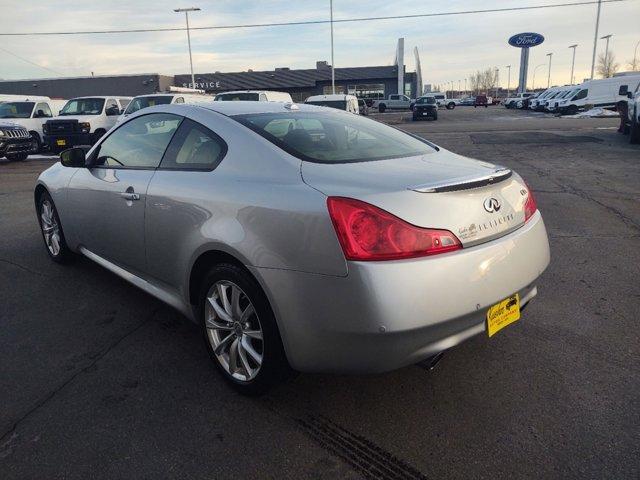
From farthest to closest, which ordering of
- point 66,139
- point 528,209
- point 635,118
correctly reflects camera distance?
point 66,139 → point 635,118 → point 528,209

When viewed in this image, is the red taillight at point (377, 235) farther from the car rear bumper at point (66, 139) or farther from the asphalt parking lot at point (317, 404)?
the car rear bumper at point (66, 139)

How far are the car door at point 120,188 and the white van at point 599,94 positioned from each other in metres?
36.0

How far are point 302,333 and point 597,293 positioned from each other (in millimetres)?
2799

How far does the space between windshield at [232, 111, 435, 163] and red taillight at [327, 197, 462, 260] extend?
555 millimetres

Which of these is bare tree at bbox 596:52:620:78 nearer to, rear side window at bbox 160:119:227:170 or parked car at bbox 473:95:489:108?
parked car at bbox 473:95:489:108

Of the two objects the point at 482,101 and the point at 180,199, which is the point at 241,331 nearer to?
the point at 180,199

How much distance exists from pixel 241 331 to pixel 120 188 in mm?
1509

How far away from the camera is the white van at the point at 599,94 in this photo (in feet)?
109

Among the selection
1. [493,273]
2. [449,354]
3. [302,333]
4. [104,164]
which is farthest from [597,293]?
[104,164]

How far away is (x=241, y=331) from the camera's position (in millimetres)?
2625

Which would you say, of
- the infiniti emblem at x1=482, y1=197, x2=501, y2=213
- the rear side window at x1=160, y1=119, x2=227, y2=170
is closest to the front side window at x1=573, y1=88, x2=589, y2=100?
the infiniti emblem at x1=482, y1=197, x2=501, y2=213

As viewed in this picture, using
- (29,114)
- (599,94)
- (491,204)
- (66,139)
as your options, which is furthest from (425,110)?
(491,204)

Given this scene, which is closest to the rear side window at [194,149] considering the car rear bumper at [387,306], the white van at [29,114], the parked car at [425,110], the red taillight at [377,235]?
the car rear bumper at [387,306]

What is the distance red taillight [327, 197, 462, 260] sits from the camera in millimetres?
2062
